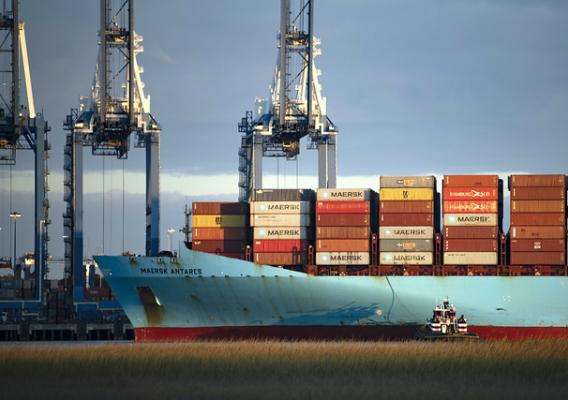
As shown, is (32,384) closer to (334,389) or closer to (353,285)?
(334,389)

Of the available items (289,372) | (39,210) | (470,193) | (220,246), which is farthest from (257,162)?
(289,372)

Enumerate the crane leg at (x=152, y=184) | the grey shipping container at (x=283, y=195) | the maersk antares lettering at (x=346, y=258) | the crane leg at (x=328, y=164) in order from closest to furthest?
1. the maersk antares lettering at (x=346, y=258)
2. the grey shipping container at (x=283, y=195)
3. the crane leg at (x=152, y=184)
4. the crane leg at (x=328, y=164)

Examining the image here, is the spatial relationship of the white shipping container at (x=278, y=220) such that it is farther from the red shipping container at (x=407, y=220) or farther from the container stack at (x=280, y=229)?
the red shipping container at (x=407, y=220)

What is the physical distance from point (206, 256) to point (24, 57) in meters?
29.0

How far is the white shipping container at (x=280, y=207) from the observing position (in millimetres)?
71000

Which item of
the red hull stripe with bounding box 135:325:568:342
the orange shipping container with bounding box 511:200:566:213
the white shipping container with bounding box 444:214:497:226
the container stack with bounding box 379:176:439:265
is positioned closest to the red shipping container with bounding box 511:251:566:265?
the white shipping container with bounding box 444:214:497:226

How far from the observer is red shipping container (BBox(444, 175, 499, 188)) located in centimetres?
7044

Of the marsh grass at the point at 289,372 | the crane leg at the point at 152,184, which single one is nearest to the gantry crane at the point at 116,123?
the crane leg at the point at 152,184

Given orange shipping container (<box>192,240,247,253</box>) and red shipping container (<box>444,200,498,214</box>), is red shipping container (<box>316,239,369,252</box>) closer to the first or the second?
orange shipping container (<box>192,240,247,253</box>)

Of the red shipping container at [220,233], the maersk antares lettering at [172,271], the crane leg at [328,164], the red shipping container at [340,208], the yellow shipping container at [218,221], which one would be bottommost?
the maersk antares lettering at [172,271]

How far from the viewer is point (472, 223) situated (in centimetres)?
6981

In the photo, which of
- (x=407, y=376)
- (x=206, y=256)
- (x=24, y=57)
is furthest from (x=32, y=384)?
(x=24, y=57)

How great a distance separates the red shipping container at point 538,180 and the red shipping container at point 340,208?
311 inches

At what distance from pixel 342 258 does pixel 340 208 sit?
2654 millimetres
